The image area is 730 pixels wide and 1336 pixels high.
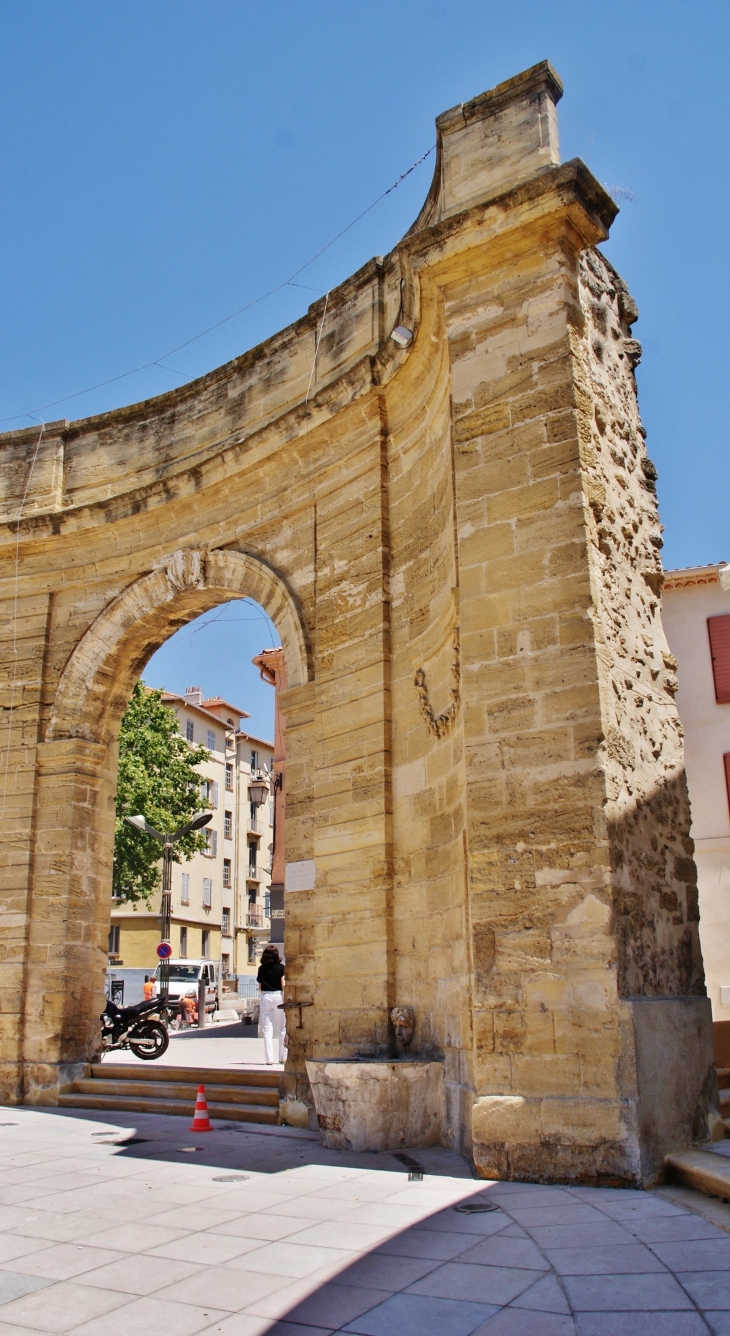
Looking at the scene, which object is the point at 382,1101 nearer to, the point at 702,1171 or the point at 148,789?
the point at 702,1171

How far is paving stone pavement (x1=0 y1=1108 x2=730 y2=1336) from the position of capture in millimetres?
3031

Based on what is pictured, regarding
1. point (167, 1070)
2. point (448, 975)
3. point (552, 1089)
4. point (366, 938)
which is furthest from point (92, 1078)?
point (552, 1089)

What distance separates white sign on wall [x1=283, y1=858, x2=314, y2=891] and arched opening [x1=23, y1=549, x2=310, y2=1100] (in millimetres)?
1902

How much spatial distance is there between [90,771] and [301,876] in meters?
2.94

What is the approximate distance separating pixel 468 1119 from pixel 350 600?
379 cm

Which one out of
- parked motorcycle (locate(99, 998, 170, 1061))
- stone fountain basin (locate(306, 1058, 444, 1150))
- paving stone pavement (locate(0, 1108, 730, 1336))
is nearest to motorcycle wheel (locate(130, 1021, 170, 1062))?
parked motorcycle (locate(99, 998, 170, 1061))

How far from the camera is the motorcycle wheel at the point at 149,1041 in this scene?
442 inches

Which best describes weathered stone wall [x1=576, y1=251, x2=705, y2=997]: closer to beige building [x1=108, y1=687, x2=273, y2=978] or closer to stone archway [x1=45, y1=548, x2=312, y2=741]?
stone archway [x1=45, y1=548, x2=312, y2=741]

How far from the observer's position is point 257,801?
1764 centimetres

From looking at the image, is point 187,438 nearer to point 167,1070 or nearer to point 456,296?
point 456,296

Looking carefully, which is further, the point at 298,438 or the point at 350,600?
the point at 298,438

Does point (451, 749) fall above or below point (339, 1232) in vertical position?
above

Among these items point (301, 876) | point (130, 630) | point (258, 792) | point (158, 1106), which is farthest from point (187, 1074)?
point (258, 792)

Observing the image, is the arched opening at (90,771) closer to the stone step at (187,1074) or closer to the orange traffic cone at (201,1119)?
the stone step at (187,1074)
